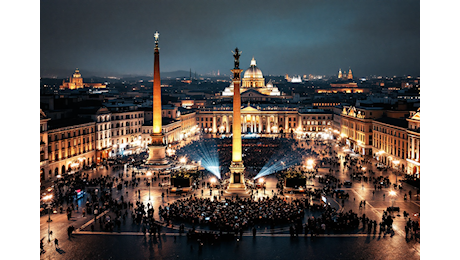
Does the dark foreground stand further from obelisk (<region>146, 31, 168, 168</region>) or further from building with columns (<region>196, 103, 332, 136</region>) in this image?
building with columns (<region>196, 103, 332, 136</region>)

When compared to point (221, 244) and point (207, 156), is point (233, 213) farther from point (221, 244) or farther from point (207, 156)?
point (207, 156)

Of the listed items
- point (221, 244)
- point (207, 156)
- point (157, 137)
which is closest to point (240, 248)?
point (221, 244)

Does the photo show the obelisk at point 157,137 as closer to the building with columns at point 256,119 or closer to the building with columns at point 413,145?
the building with columns at point 413,145

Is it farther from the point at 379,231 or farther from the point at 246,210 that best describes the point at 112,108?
the point at 379,231

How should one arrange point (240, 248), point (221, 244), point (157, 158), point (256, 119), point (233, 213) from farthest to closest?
point (256, 119), point (157, 158), point (233, 213), point (221, 244), point (240, 248)

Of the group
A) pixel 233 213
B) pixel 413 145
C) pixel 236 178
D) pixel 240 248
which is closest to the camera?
pixel 240 248

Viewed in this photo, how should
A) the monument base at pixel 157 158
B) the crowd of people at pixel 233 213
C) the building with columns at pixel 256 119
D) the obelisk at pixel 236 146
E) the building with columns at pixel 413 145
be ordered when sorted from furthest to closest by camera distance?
the building with columns at pixel 256 119 → the monument base at pixel 157 158 → the building with columns at pixel 413 145 → the obelisk at pixel 236 146 → the crowd of people at pixel 233 213

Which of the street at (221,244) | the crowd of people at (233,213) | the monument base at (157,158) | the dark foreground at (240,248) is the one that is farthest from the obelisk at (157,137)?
the dark foreground at (240,248)

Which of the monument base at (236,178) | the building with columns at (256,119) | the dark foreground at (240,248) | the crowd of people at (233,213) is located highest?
the building with columns at (256,119)

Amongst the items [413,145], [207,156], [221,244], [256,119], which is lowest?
[221,244]

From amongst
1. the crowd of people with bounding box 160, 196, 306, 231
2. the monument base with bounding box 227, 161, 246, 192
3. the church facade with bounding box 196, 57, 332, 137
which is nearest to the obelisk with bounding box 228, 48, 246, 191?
the monument base with bounding box 227, 161, 246, 192
